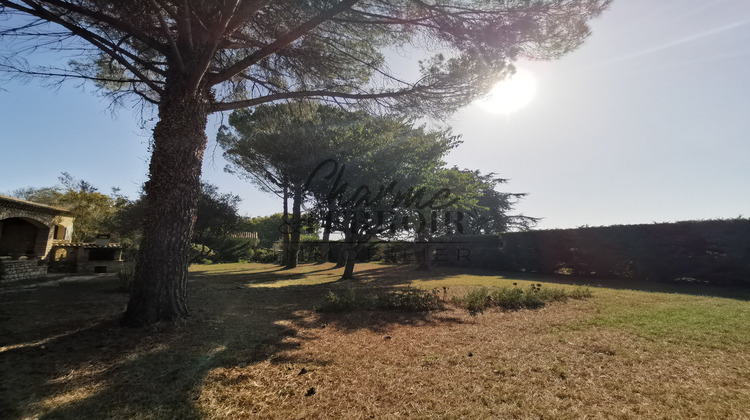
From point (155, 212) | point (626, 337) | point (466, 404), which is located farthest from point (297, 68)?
point (626, 337)

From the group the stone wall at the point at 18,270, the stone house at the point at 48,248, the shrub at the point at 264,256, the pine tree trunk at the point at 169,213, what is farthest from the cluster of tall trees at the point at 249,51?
the shrub at the point at 264,256

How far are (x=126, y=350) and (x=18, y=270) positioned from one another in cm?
1116

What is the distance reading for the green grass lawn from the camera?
2.61m

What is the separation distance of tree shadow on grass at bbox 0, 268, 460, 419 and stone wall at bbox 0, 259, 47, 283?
3.85 meters

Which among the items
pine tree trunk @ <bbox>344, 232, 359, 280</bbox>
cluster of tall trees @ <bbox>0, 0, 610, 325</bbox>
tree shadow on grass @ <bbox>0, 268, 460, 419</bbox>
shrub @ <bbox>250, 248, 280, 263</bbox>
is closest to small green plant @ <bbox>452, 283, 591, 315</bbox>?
tree shadow on grass @ <bbox>0, 268, 460, 419</bbox>

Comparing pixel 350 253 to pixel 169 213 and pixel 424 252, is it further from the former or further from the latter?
pixel 169 213

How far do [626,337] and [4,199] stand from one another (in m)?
19.2

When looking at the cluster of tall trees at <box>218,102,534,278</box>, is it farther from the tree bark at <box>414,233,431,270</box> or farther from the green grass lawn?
the green grass lawn

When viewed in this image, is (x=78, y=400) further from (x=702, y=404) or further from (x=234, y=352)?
(x=702, y=404)

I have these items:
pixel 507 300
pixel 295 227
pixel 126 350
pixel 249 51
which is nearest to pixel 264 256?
pixel 295 227

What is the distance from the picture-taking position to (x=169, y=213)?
5.25 meters

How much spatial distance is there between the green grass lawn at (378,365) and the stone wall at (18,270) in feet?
19.5

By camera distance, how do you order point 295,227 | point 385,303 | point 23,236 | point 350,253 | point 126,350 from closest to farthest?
1. point 126,350
2. point 385,303
3. point 23,236
4. point 350,253
5. point 295,227

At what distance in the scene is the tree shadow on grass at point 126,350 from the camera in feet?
8.68
